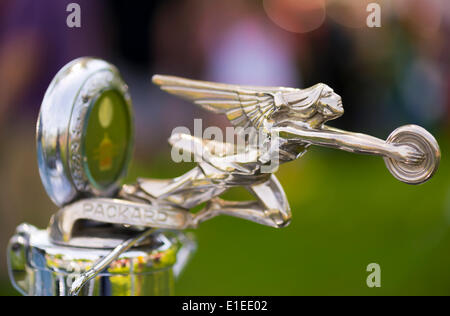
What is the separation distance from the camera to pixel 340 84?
2203 mm

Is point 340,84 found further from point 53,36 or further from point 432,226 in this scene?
point 53,36

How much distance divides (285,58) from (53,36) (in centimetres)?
105

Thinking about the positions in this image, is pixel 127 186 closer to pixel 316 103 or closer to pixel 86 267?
pixel 86 267

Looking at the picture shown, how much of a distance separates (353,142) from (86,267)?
0.42 meters

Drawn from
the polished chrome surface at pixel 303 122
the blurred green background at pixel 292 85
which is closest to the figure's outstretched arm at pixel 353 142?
the polished chrome surface at pixel 303 122

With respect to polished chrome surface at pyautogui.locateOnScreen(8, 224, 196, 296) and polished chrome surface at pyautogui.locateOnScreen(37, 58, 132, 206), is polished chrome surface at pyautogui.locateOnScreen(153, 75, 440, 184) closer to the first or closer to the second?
polished chrome surface at pyautogui.locateOnScreen(37, 58, 132, 206)

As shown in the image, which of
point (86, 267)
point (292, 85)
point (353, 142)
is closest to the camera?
point (353, 142)

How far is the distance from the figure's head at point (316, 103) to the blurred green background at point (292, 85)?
103 cm

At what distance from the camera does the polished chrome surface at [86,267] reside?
0.70 metres

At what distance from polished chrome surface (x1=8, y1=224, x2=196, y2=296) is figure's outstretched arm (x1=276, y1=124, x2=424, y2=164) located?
0.28 m

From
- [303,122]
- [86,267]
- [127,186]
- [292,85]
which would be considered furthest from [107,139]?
[292,85]

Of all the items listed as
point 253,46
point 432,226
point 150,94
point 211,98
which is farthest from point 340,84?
point 211,98

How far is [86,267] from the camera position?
0.70m

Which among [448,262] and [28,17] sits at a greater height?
[28,17]
